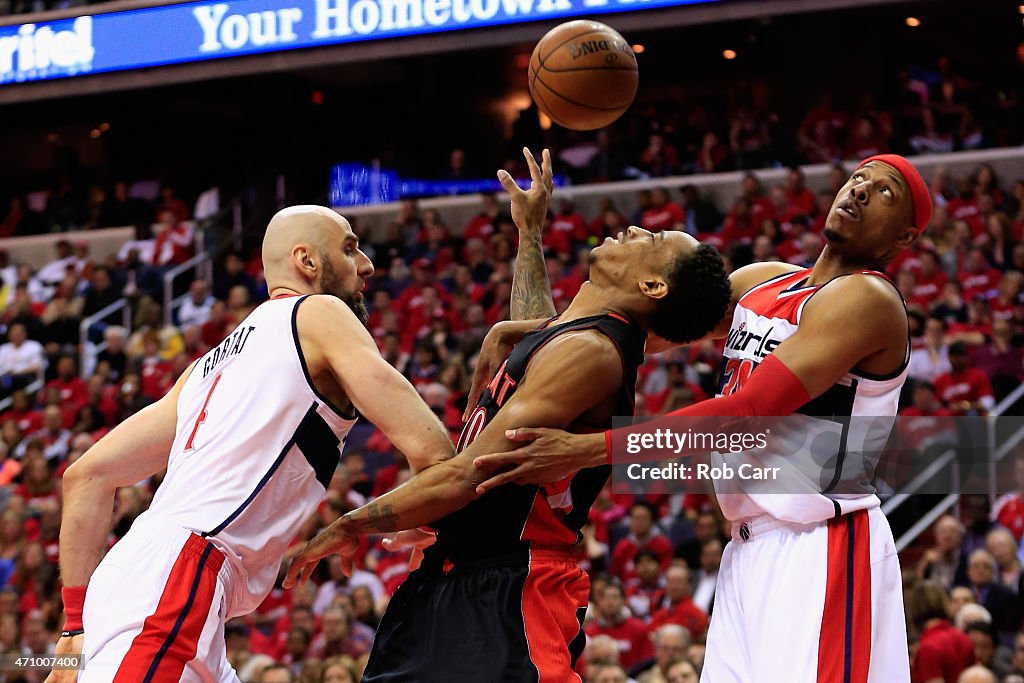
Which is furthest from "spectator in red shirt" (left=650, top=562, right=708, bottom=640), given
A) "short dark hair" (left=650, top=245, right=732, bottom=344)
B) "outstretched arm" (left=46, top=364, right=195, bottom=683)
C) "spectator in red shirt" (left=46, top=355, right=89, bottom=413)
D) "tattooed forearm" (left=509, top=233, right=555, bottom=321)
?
"spectator in red shirt" (left=46, top=355, right=89, bottom=413)

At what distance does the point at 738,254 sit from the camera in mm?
10875

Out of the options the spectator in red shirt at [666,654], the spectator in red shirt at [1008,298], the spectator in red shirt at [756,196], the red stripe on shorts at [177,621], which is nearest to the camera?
the red stripe on shorts at [177,621]

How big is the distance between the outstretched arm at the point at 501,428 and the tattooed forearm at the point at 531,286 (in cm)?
81

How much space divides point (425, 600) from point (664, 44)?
14.6m

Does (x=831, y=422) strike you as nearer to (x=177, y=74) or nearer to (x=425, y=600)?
(x=425, y=600)

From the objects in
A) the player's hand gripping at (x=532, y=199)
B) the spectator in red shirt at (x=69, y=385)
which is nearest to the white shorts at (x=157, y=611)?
the player's hand gripping at (x=532, y=199)

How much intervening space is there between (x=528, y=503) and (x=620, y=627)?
183 inches

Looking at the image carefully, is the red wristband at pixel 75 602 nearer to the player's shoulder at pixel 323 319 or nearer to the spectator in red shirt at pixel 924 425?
the player's shoulder at pixel 323 319

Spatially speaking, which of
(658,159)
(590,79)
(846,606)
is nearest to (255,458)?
(846,606)

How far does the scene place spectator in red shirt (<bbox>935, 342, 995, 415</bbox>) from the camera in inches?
336

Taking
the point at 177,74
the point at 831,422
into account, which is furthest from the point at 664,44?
the point at 831,422

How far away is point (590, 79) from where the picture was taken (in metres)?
4.64

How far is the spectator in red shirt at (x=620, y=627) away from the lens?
7.55 meters

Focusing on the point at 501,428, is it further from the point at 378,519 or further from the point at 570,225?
the point at 570,225
